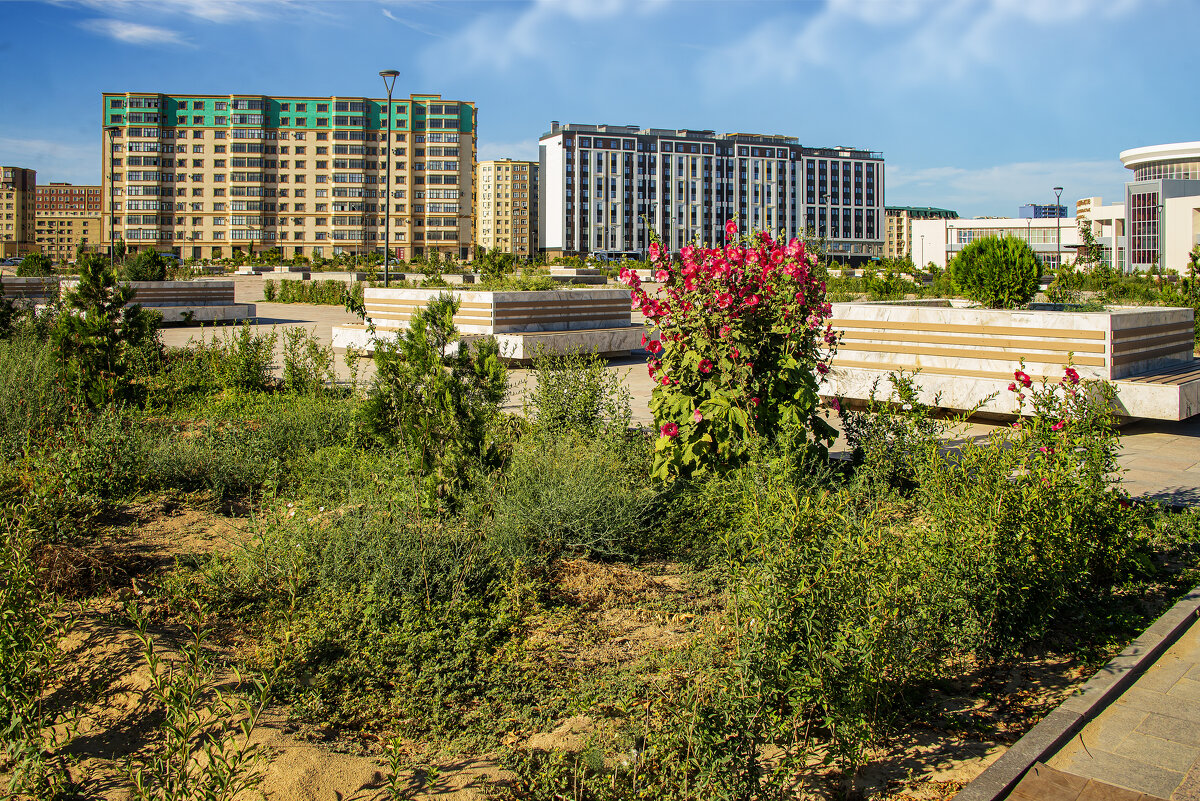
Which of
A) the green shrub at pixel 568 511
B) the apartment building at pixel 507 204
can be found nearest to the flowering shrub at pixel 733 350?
the green shrub at pixel 568 511

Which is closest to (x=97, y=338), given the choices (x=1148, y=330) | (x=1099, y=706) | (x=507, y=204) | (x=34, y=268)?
(x=1099, y=706)

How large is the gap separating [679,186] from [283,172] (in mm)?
55282

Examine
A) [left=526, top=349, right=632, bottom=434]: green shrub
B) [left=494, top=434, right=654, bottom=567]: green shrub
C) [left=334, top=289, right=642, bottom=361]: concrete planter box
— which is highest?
[left=334, top=289, right=642, bottom=361]: concrete planter box

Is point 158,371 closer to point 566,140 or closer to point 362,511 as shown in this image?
point 362,511

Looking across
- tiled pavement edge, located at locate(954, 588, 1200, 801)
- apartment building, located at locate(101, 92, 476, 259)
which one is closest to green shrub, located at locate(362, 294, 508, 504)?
tiled pavement edge, located at locate(954, 588, 1200, 801)

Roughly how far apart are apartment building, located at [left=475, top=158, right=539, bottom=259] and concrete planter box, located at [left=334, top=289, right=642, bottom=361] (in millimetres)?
161673

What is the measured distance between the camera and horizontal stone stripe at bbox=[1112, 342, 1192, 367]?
31.1 feet

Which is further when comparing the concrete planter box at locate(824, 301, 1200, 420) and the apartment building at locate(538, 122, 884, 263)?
the apartment building at locate(538, 122, 884, 263)

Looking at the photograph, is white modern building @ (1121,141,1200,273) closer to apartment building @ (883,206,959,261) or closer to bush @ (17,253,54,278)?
bush @ (17,253,54,278)

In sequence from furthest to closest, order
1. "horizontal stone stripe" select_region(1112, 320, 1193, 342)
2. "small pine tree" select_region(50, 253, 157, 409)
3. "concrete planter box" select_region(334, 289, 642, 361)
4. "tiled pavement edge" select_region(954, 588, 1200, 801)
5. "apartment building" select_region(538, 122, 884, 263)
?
"apartment building" select_region(538, 122, 884, 263)
"concrete planter box" select_region(334, 289, 642, 361)
"horizontal stone stripe" select_region(1112, 320, 1193, 342)
"small pine tree" select_region(50, 253, 157, 409)
"tiled pavement edge" select_region(954, 588, 1200, 801)

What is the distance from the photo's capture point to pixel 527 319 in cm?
1609

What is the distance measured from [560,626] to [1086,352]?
25.5 ft

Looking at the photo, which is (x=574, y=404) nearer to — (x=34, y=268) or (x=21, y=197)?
(x=34, y=268)

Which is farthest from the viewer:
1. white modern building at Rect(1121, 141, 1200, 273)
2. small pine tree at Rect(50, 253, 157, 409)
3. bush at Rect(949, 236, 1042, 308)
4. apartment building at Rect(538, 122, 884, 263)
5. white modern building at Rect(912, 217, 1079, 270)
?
apartment building at Rect(538, 122, 884, 263)
